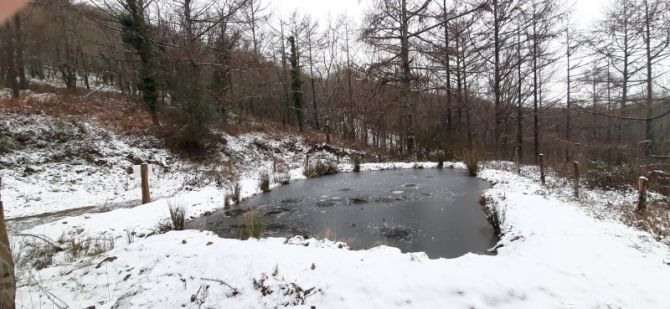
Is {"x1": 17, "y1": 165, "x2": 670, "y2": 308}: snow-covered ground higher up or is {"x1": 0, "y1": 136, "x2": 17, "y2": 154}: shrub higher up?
{"x1": 0, "y1": 136, "x2": 17, "y2": 154}: shrub

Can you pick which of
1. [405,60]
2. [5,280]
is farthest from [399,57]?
[5,280]

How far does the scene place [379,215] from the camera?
19.3 feet

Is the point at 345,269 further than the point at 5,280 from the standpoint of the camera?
Yes

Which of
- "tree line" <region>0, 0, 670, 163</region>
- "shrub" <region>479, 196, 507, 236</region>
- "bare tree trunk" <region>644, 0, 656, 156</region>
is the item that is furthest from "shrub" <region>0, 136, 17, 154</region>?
"bare tree trunk" <region>644, 0, 656, 156</region>

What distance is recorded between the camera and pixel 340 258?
364 centimetres

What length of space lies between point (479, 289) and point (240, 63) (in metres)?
16.2

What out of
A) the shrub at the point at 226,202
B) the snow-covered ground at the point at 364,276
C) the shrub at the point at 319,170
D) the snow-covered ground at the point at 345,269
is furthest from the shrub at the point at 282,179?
the snow-covered ground at the point at 364,276

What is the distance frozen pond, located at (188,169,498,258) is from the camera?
15.4 feet

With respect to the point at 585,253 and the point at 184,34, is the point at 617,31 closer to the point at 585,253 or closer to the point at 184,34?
the point at 585,253

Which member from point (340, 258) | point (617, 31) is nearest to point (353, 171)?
point (340, 258)

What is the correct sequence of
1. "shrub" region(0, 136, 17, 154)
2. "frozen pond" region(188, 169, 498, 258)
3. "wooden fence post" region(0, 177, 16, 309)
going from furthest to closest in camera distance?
"shrub" region(0, 136, 17, 154)
"frozen pond" region(188, 169, 498, 258)
"wooden fence post" region(0, 177, 16, 309)

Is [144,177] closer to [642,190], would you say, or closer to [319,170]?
[319,170]

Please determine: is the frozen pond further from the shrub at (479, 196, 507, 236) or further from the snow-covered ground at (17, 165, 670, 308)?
the snow-covered ground at (17, 165, 670, 308)

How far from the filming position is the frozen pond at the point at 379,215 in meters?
4.68
